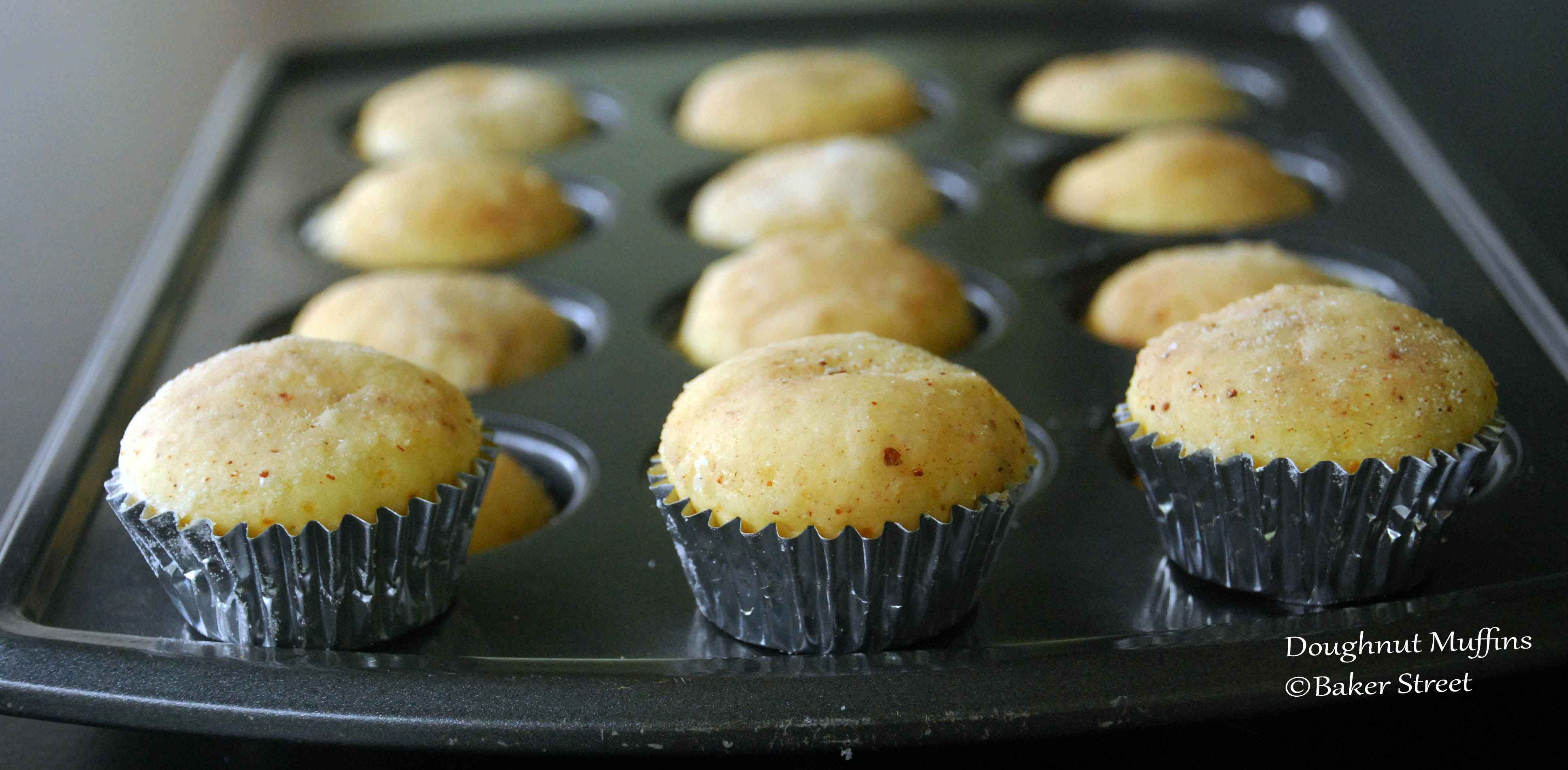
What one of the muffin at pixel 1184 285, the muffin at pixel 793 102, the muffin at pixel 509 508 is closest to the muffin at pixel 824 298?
the muffin at pixel 1184 285

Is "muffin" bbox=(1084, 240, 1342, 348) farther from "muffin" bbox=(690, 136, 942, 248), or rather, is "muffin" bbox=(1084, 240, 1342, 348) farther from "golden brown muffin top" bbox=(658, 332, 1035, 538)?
"golden brown muffin top" bbox=(658, 332, 1035, 538)

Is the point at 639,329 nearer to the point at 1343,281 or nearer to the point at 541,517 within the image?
the point at 541,517

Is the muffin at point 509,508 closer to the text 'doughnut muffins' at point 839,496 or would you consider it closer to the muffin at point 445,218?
the text 'doughnut muffins' at point 839,496

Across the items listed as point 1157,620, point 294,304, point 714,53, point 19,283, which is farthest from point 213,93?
A: point 1157,620

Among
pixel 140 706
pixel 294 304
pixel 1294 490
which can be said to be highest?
pixel 1294 490

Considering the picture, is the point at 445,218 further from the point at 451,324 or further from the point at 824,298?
the point at 824,298

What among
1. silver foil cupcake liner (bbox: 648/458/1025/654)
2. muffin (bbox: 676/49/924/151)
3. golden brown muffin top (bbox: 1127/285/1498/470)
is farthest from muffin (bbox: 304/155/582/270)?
golden brown muffin top (bbox: 1127/285/1498/470)

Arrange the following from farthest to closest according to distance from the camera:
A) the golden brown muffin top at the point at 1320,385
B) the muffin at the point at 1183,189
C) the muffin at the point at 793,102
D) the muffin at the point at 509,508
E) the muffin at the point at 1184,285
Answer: the muffin at the point at 793,102 < the muffin at the point at 1183,189 < the muffin at the point at 1184,285 < the muffin at the point at 509,508 < the golden brown muffin top at the point at 1320,385
